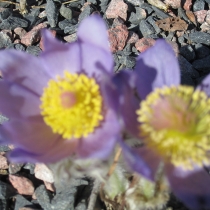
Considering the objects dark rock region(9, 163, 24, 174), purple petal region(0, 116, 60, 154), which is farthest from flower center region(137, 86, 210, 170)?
dark rock region(9, 163, 24, 174)

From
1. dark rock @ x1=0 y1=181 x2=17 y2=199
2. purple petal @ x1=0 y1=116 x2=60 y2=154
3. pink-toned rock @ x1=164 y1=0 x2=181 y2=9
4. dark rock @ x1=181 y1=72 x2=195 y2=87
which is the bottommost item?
dark rock @ x1=0 y1=181 x2=17 y2=199

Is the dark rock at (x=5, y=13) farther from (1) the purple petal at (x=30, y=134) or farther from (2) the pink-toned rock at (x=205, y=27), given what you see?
(1) the purple petal at (x=30, y=134)

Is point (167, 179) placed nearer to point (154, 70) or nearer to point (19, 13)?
point (154, 70)

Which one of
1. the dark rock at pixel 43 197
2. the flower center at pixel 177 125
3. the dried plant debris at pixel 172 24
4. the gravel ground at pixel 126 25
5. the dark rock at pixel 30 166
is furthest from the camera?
the dried plant debris at pixel 172 24

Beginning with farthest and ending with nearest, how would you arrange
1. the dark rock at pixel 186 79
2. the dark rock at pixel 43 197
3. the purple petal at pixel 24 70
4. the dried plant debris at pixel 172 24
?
Answer: the dried plant debris at pixel 172 24
the dark rock at pixel 186 79
the dark rock at pixel 43 197
the purple petal at pixel 24 70

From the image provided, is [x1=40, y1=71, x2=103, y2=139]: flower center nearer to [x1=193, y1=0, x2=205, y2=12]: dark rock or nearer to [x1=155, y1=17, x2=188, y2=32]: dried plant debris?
[x1=155, y1=17, x2=188, y2=32]: dried plant debris

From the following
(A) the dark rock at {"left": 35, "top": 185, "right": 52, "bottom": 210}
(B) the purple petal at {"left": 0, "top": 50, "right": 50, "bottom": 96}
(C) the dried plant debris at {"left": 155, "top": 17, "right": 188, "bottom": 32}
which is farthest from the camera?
(C) the dried plant debris at {"left": 155, "top": 17, "right": 188, "bottom": 32}

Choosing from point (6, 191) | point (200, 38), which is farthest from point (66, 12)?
point (6, 191)

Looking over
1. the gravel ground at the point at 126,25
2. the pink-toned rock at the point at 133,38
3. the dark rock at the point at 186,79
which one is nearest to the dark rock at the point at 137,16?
the gravel ground at the point at 126,25
